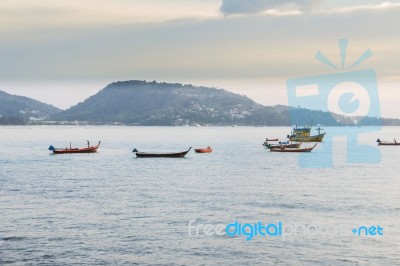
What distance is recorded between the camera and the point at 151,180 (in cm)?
8288

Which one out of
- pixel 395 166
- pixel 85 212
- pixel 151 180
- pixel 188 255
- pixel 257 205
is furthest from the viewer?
pixel 395 166

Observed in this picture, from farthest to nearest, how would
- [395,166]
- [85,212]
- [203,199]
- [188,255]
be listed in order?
[395,166] → [203,199] → [85,212] → [188,255]

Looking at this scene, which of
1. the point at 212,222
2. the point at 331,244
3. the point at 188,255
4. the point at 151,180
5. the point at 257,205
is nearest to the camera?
the point at 188,255

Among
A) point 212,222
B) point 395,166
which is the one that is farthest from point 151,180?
point 395,166

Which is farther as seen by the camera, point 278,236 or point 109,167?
point 109,167

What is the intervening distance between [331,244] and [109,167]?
72.1m

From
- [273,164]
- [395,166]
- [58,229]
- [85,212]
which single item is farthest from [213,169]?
[58,229]

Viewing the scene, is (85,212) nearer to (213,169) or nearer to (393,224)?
(393,224)

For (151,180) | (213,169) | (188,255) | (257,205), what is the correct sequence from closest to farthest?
(188,255) → (257,205) → (151,180) → (213,169)

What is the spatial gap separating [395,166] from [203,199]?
64.6 m

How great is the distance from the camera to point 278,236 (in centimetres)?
4328

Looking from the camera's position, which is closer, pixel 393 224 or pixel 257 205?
pixel 393 224

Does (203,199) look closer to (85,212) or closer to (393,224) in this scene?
(85,212)

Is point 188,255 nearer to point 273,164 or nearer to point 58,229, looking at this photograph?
point 58,229
